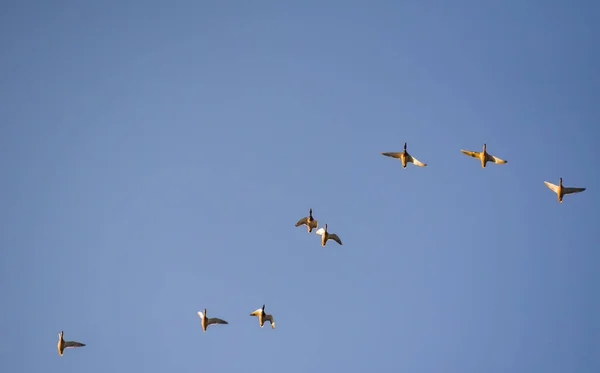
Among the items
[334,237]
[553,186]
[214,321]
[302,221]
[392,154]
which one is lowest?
[214,321]

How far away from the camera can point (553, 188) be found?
67688 millimetres

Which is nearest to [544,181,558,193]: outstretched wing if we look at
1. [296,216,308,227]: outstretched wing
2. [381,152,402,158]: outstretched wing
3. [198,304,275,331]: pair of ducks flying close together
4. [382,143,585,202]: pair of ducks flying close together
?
[382,143,585,202]: pair of ducks flying close together

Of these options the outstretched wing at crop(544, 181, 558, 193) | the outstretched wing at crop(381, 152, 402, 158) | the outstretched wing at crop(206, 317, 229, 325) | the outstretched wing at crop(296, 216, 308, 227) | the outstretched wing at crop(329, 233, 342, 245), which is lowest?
the outstretched wing at crop(206, 317, 229, 325)

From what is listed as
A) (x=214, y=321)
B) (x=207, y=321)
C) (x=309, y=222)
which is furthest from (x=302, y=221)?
(x=207, y=321)

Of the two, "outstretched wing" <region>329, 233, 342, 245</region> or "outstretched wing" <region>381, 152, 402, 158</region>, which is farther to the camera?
"outstretched wing" <region>329, 233, 342, 245</region>

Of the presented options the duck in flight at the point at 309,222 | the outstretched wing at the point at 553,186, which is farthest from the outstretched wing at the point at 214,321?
the outstretched wing at the point at 553,186

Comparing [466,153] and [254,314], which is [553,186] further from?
[254,314]

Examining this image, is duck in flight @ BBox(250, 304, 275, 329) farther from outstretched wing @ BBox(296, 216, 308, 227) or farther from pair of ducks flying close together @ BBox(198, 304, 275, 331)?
outstretched wing @ BBox(296, 216, 308, 227)

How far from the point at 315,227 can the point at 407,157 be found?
30.6ft

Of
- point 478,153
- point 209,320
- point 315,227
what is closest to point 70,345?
point 209,320

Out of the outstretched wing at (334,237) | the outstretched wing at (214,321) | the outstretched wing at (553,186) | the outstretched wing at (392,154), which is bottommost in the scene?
the outstretched wing at (214,321)

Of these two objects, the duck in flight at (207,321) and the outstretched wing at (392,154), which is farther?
the outstretched wing at (392,154)

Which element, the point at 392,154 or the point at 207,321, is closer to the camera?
the point at 207,321

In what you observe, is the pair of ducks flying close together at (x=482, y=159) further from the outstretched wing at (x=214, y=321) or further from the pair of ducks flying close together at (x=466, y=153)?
the outstretched wing at (x=214, y=321)
